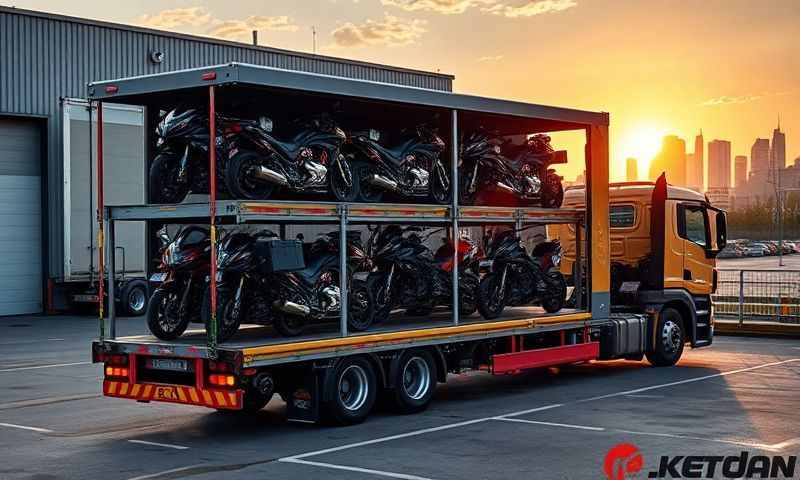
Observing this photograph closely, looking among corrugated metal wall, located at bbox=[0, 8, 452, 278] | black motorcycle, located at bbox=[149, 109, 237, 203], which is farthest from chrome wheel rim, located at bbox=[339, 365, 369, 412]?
corrugated metal wall, located at bbox=[0, 8, 452, 278]

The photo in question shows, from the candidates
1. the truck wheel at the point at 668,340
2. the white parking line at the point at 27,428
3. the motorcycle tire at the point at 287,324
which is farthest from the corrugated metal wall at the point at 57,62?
the motorcycle tire at the point at 287,324

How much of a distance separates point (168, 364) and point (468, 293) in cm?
440

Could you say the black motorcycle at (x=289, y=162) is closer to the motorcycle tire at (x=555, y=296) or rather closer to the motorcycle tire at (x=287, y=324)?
the motorcycle tire at (x=287, y=324)

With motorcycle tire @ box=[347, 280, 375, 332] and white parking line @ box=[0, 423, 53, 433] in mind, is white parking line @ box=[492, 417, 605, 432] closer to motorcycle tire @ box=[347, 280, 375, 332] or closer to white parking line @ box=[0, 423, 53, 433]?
motorcycle tire @ box=[347, 280, 375, 332]

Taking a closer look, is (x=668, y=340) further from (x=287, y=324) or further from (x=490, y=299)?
(x=287, y=324)

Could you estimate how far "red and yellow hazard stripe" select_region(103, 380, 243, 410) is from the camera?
10898 mm

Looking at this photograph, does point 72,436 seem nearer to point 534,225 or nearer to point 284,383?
point 284,383

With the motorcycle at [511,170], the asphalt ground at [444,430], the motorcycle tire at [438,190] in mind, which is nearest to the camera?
the asphalt ground at [444,430]

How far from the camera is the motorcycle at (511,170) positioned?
49.3 feet

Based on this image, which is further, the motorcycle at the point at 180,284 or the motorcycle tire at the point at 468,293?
the motorcycle tire at the point at 468,293

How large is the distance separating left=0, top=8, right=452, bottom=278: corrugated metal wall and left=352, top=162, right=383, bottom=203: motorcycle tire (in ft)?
64.3

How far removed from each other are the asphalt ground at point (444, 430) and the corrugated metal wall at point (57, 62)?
49.4 feet

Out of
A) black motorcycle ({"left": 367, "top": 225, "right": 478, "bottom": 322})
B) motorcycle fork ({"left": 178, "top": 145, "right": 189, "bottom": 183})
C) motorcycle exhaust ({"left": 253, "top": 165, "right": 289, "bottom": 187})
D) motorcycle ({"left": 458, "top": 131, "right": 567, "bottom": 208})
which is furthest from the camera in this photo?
motorcycle ({"left": 458, "top": 131, "right": 567, "bottom": 208})

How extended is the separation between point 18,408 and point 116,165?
14976 mm
